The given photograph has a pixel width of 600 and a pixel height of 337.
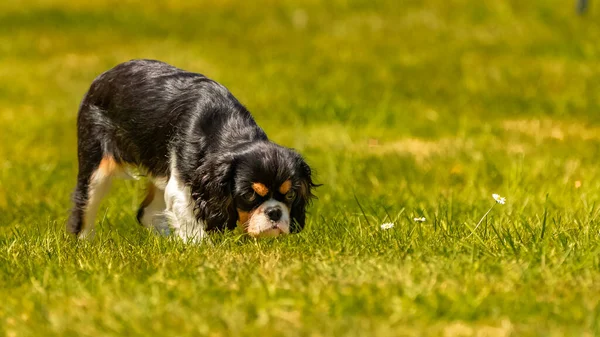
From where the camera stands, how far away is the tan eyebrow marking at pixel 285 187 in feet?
17.1

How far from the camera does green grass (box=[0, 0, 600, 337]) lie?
3680 mm

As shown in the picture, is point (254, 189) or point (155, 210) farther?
point (155, 210)

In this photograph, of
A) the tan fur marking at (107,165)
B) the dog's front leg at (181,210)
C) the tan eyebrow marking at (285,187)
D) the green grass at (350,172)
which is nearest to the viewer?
the green grass at (350,172)

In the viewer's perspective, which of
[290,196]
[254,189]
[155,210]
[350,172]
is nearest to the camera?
[254,189]

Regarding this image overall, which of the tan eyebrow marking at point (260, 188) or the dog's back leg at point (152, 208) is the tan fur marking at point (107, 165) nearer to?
the dog's back leg at point (152, 208)

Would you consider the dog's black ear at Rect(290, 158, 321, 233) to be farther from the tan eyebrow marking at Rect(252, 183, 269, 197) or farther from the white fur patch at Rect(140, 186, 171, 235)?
the white fur patch at Rect(140, 186, 171, 235)

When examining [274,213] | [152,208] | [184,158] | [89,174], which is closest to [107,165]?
[89,174]

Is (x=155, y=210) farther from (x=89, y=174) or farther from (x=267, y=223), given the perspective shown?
(x=267, y=223)

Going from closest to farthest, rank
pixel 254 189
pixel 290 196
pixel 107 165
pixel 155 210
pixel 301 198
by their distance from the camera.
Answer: pixel 254 189, pixel 290 196, pixel 301 198, pixel 107 165, pixel 155 210

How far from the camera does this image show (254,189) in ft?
17.0

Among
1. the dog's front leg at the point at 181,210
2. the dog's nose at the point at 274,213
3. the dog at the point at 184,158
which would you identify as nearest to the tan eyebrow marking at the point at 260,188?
the dog at the point at 184,158

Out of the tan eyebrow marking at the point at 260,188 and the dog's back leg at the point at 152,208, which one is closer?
the tan eyebrow marking at the point at 260,188

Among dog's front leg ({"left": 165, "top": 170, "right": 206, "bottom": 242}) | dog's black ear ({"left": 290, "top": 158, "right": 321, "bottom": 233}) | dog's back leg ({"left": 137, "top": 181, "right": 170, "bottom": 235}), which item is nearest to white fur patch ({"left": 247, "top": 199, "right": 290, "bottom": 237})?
dog's black ear ({"left": 290, "top": 158, "right": 321, "bottom": 233})

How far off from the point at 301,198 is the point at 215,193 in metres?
0.46
